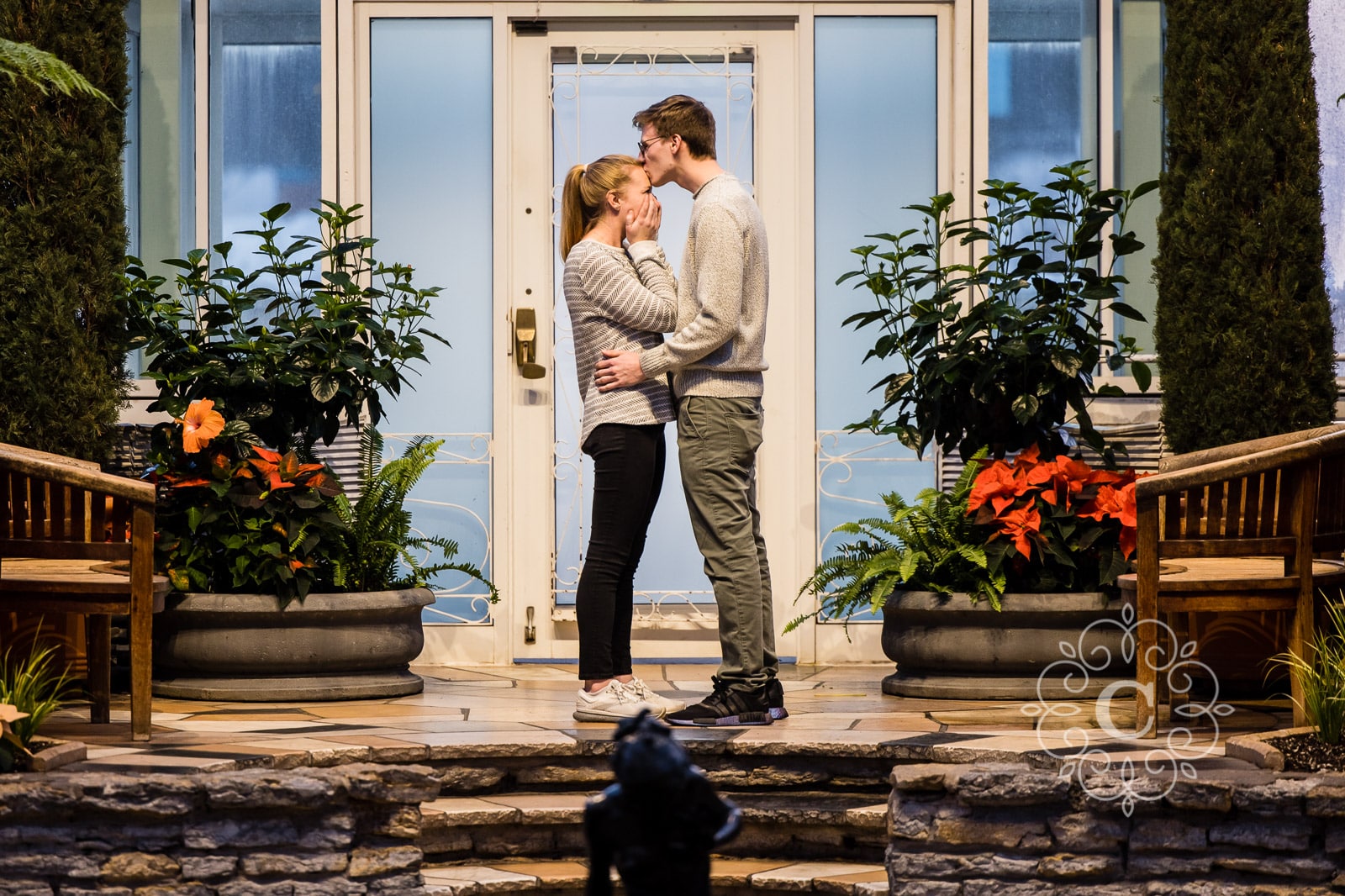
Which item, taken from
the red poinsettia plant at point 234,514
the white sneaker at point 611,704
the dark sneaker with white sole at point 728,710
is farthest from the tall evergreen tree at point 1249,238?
the red poinsettia plant at point 234,514

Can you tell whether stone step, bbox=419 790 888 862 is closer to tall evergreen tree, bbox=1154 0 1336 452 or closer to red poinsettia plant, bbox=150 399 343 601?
red poinsettia plant, bbox=150 399 343 601

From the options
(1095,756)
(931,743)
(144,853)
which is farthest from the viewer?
(931,743)

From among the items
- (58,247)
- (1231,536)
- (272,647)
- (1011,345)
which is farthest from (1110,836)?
(58,247)

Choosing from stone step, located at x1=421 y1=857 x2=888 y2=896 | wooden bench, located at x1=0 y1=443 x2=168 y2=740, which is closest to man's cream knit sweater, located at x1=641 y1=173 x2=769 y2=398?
stone step, located at x1=421 y1=857 x2=888 y2=896

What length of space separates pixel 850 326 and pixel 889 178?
64cm

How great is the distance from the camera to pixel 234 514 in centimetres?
477

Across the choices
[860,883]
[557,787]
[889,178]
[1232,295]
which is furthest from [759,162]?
[860,883]

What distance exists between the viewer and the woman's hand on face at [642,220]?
4.10 meters

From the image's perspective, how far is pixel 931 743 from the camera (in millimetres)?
3596

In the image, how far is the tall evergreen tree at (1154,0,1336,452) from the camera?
207 inches

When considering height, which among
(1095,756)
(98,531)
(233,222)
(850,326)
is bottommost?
(1095,756)

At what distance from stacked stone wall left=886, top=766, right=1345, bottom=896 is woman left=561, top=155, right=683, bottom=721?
1.11 m

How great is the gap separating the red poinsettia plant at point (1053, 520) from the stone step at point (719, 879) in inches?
59.5

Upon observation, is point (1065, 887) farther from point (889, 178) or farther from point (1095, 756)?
point (889, 178)
